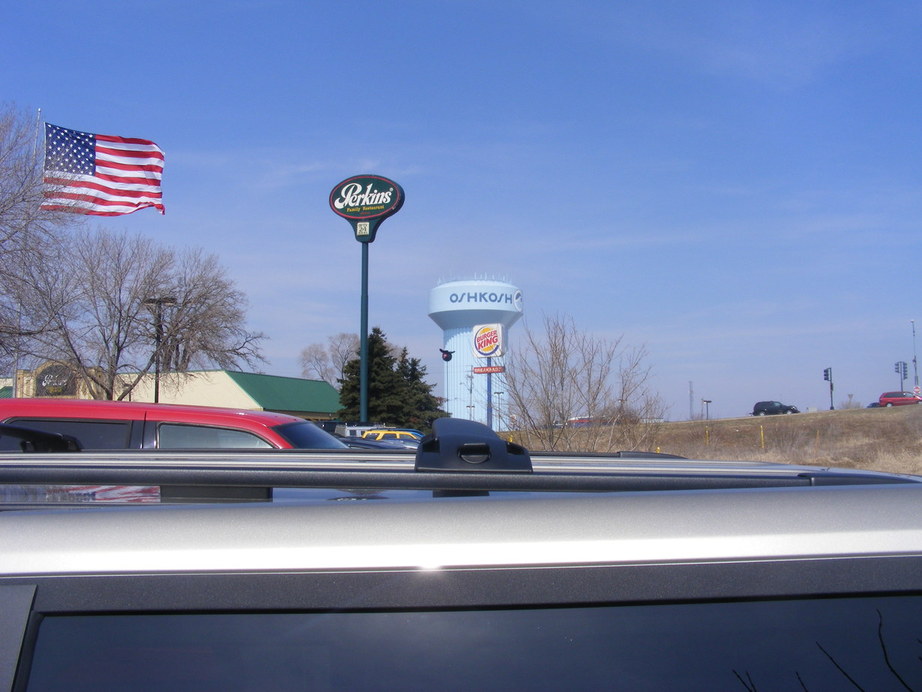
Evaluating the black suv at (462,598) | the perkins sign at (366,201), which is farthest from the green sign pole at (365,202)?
the black suv at (462,598)

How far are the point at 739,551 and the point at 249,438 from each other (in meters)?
5.29

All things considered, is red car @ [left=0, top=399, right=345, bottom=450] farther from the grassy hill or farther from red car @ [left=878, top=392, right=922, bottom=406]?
red car @ [left=878, top=392, right=922, bottom=406]

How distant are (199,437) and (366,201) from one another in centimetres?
3164

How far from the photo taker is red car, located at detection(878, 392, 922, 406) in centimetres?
6581

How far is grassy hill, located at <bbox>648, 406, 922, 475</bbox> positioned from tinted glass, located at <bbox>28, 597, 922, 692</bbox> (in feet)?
84.7

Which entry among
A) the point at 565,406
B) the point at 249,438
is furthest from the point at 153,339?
the point at 249,438

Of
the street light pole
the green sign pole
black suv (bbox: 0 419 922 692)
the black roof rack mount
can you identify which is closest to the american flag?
the green sign pole

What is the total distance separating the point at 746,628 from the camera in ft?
4.40

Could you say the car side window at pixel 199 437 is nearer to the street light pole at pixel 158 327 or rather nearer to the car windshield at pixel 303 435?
the car windshield at pixel 303 435

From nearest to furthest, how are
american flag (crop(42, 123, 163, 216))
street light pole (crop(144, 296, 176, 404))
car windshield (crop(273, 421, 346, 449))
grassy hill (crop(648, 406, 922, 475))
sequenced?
car windshield (crop(273, 421, 346, 449)), american flag (crop(42, 123, 163, 216)), grassy hill (crop(648, 406, 922, 475)), street light pole (crop(144, 296, 176, 404))

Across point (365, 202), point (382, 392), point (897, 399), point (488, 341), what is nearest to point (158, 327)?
point (365, 202)

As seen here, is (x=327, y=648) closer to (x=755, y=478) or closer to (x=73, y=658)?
(x=73, y=658)

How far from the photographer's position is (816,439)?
39.8 m

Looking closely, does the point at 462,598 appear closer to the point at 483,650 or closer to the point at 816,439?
the point at 483,650
